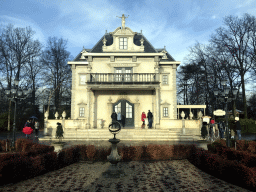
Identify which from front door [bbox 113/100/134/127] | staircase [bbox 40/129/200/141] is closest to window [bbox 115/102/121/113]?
front door [bbox 113/100/134/127]

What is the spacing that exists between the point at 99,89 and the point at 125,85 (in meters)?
3.20

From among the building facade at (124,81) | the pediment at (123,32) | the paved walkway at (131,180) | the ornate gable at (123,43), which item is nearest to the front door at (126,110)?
the building facade at (124,81)

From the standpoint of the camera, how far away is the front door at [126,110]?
883 inches

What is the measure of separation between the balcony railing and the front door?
286 cm

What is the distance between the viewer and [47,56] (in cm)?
3597

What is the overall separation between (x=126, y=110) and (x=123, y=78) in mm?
3984

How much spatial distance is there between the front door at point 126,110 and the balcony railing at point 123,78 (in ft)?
9.39

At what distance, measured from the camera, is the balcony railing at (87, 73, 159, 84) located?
20.8 meters

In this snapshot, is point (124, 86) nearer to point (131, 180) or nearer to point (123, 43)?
point (123, 43)

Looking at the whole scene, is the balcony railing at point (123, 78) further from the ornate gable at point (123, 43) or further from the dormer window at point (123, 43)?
the dormer window at point (123, 43)

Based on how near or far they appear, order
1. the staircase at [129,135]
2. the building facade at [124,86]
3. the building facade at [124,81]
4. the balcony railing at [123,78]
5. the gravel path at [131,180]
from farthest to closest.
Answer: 1. the building facade at [124,81]
2. the balcony railing at [123,78]
3. the building facade at [124,86]
4. the staircase at [129,135]
5. the gravel path at [131,180]

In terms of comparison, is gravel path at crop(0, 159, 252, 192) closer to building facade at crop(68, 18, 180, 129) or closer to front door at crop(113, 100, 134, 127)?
building facade at crop(68, 18, 180, 129)

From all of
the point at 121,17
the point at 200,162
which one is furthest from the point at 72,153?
the point at 121,17

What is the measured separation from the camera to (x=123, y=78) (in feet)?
69.6
